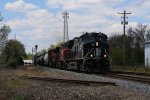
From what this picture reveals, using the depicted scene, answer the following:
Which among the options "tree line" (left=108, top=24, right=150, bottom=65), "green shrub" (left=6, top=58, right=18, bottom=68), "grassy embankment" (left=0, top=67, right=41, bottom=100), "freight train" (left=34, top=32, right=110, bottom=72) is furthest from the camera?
"tree line" (left=108, top=24, right=150, bottom=65)

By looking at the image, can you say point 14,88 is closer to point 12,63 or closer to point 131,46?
point 12,63

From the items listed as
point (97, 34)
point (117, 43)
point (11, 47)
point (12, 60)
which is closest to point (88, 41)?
point (97, 34)

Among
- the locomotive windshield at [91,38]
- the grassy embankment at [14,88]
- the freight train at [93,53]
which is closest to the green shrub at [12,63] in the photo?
the freight train at [93,53]

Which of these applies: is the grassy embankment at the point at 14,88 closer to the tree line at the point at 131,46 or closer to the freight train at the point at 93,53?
the freight train at the point at 93,53

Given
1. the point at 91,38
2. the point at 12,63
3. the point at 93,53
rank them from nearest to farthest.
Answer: the point at 93,53
the point at 91,38
the point at 12,63

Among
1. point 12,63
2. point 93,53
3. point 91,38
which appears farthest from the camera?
point 12,63

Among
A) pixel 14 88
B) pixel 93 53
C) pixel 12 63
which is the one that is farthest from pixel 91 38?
pixel 12 63

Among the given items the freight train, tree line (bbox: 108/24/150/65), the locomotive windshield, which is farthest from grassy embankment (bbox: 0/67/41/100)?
tree line (bbox: 108/24/150/65)

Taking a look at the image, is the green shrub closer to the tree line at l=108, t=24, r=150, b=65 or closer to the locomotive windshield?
the locomotive windshield

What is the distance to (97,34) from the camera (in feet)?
118

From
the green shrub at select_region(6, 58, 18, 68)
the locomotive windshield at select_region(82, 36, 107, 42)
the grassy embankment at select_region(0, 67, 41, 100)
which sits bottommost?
the grassy embankment at select_region(0, 67, 41, 100)

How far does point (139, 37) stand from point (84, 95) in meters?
83.5

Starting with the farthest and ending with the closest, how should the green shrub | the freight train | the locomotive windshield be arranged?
the green shrub < the locomotive windshield < the freight train

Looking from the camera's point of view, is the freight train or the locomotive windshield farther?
the locomotive windshield
